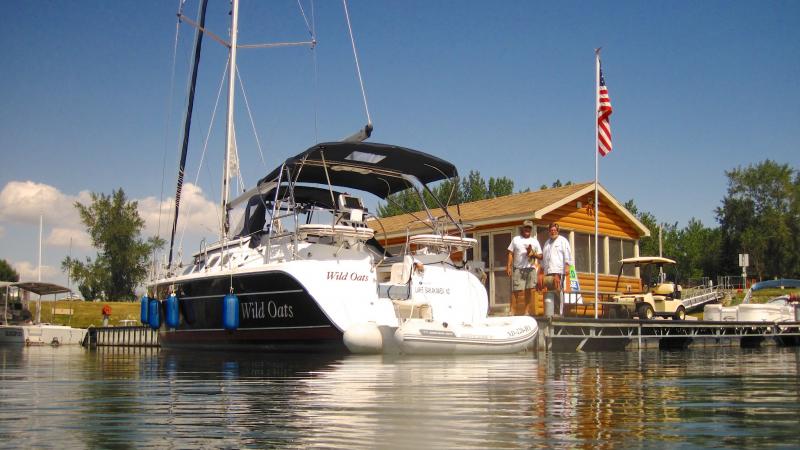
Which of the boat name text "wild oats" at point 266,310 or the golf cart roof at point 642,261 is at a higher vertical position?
the golf cart roof at point 642,261

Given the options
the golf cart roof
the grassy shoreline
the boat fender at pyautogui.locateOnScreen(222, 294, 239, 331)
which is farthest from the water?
the grassy shoreline

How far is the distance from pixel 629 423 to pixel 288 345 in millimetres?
9544

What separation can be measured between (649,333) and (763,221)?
191ft

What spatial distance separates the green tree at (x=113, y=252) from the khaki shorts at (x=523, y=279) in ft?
153

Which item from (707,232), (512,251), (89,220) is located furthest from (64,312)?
(707,232)

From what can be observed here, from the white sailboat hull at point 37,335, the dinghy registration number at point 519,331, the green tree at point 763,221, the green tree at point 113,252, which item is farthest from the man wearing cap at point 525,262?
the green tree at point 763,221

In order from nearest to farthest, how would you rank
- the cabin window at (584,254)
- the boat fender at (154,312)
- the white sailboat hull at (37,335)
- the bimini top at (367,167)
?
the bimini top at (367,167)
the boat fender at (154,312)
the cabin window at (584,254)
the white sailboat hull at (37,335)

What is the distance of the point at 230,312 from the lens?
42.7 ft

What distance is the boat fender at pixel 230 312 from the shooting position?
13.0 m

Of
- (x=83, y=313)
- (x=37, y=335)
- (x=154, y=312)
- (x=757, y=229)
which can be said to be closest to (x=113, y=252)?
(x=83, y=313)

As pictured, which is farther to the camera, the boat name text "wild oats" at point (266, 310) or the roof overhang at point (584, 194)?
the roof overhang at point (584, 194)

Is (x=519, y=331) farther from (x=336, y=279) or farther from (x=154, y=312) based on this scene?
(x=154, y=312)

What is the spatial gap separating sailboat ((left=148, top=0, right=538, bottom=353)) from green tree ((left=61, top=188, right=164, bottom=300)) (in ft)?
144

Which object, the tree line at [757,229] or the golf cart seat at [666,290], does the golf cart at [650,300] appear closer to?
the golf cart seat at [666,290]
